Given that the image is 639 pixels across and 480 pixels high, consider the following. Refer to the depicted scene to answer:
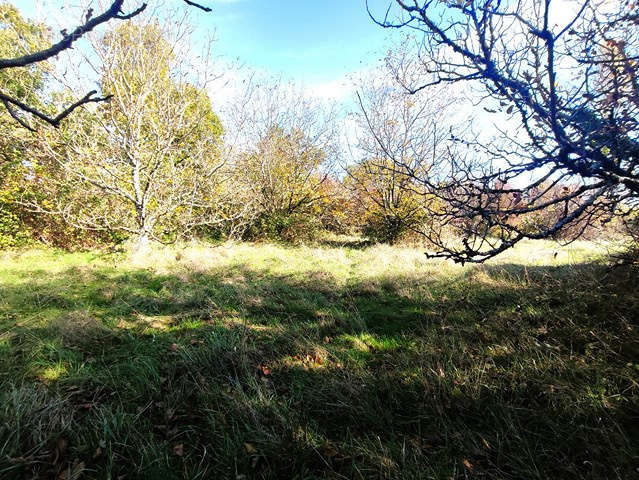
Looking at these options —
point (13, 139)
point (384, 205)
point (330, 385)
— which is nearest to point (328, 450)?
point (330, 385)

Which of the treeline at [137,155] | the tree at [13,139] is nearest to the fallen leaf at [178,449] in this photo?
the treeline at [137,155]

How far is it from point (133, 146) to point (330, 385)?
833cm

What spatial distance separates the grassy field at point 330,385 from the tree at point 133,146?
168 inches

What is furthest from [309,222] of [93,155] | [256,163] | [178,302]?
[178,302]

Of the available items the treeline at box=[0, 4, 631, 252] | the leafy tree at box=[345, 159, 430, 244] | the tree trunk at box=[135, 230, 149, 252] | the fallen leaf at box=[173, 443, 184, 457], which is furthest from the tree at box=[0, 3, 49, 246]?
the leafy tree at box=[345, 159, 430, 244]

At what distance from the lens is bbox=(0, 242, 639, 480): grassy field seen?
1685 millimetres

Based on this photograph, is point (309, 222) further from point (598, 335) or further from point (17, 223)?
point (598, 335)

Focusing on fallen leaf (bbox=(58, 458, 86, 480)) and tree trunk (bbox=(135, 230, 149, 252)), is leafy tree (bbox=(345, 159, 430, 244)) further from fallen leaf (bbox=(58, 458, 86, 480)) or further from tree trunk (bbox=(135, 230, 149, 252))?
fallen leaf (bbox=(58, 458, 86, 480))

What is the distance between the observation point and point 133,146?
24.8 feet

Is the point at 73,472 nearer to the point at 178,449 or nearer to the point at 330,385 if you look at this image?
the point at 178,449

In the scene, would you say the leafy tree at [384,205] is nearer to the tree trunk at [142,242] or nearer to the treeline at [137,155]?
the treeline at [137,155]

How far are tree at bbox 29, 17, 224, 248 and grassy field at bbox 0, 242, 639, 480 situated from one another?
14.0 feet

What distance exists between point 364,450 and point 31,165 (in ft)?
38.3

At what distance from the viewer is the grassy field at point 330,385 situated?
1.68 m
